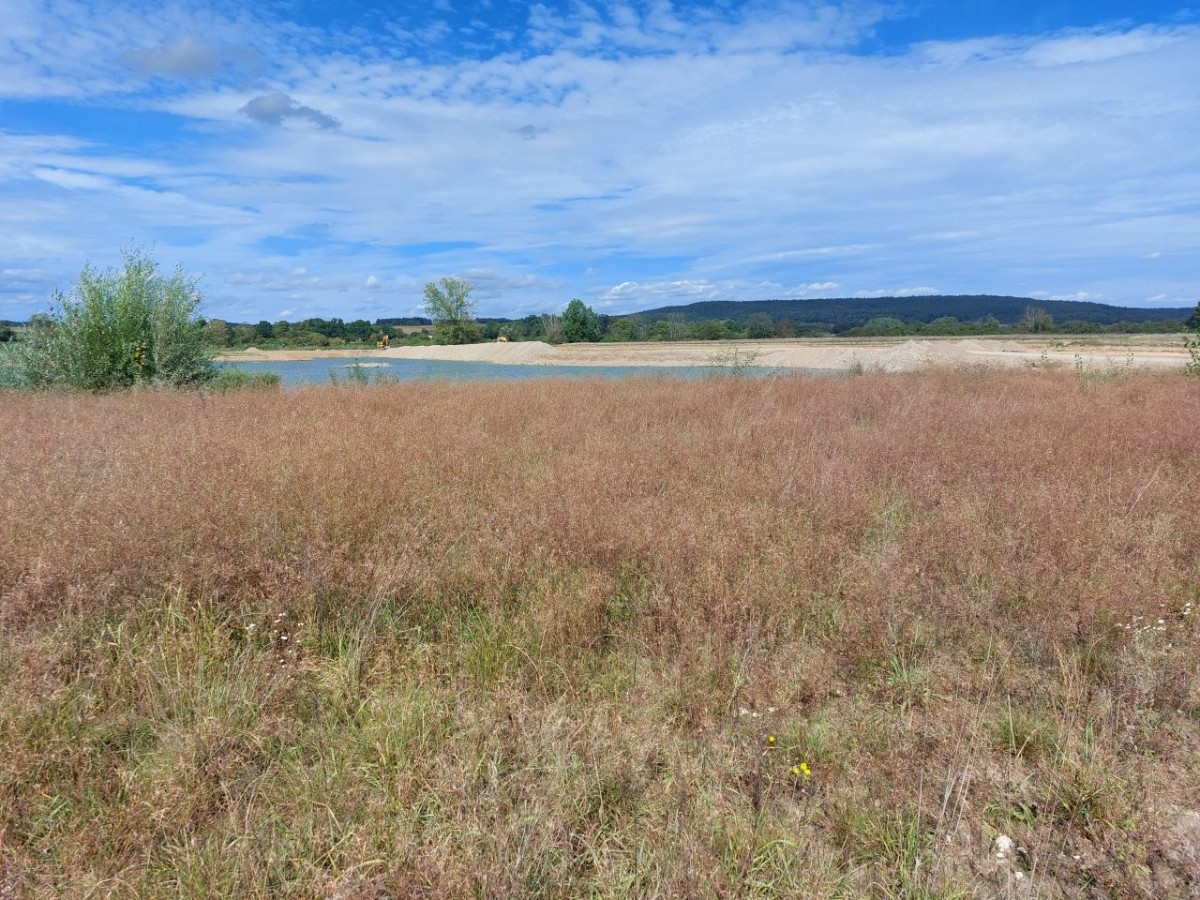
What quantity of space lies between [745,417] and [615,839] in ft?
25.4

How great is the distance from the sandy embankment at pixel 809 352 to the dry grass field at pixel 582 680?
2500 centimetres

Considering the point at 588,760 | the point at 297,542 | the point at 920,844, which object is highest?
the point at 297,542

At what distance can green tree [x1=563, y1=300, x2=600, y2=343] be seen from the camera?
71.3 metres

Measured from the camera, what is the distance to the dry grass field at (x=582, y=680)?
1978 mm

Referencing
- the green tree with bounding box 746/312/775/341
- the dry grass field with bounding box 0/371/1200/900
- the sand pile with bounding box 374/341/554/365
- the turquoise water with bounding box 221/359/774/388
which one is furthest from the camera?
the green tree with bounding box 746/312/775/341

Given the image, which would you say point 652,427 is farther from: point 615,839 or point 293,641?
point 615,839

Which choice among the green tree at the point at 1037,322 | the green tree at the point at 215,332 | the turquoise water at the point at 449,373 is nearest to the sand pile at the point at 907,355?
the turquoise water at the point at 449,373

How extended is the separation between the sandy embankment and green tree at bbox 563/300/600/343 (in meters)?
13.0

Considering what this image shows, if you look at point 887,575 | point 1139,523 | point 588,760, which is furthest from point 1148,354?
point 588,760

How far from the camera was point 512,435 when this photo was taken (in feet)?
25.8

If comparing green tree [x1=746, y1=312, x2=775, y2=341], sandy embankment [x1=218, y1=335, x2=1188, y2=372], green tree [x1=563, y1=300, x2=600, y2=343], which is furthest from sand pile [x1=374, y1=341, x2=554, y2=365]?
green tree [x1=746, y1=312, x2=775, y2=341]

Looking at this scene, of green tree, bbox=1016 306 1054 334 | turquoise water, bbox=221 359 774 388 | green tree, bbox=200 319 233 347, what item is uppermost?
green tree, bbox=1016 306 1054 334

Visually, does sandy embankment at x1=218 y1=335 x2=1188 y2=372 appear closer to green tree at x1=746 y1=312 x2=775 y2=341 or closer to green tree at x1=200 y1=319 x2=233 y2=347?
green tree at x1=200 y1=319 x2=233 y2=347

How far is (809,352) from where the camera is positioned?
4197 centimetres
